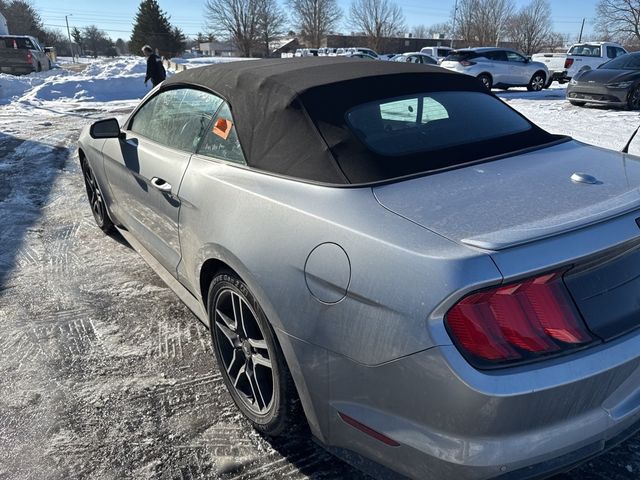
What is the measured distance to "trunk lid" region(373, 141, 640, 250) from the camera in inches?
56.6

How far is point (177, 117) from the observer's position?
297 cm

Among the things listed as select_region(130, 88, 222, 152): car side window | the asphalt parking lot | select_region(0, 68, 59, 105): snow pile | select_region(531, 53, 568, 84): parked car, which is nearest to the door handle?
select_region(130, 88, 222, 152): car side window

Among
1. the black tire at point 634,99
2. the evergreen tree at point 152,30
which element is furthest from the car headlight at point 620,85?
the evergreen tree at point 152,30

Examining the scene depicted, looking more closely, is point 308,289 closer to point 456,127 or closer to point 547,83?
point 456,127

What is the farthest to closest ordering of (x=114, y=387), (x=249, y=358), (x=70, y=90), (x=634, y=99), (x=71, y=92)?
(x=70, y=90), (x=71, y=92), (x=634, y=99), (x=114, y=387), (x=249, y=358)

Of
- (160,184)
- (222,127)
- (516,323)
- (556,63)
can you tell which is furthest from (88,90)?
(556,63)

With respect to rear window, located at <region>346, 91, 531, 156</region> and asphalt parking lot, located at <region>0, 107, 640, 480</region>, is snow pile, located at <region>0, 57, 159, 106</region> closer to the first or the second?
asphalt parking lot, located at <region>0, 107, 640, 480</region>

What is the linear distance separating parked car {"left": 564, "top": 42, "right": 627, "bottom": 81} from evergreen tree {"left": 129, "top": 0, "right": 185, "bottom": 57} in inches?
Answer: 1801

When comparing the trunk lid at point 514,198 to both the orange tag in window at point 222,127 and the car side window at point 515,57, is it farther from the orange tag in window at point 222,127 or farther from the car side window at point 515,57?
the car side window at point 515,57

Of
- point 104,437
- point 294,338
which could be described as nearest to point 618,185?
point 294,338

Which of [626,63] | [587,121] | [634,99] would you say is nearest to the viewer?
[587,121]

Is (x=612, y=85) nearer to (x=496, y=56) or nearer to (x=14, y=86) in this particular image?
(x=496, y=56)

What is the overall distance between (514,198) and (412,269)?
0.55m

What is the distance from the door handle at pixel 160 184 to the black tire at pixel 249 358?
701 mm
